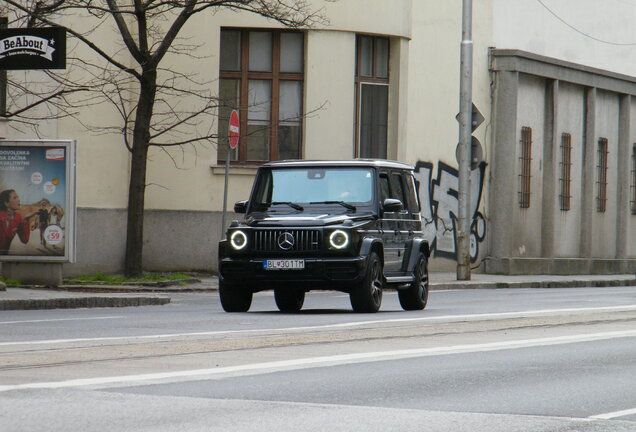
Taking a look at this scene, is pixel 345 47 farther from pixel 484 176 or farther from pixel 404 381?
pixel 404 381

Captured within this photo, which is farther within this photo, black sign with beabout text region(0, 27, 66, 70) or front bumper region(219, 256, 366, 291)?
black sign with beabout text region(0, 27, 66, 70)

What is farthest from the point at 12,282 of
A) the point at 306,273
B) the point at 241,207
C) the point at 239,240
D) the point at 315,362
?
the point at 315,362

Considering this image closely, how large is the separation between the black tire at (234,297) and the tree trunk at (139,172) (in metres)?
8.71

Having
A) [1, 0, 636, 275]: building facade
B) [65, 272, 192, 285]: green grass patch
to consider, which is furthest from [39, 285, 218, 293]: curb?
[1, 0, 636, 275]: building facade

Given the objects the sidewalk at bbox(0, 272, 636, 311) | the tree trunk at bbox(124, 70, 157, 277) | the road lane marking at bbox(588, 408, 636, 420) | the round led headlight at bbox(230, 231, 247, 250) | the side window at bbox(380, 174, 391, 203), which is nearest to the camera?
the road lane marking at bbox(588, 408, 636, 420)

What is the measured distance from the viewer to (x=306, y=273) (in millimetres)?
16500

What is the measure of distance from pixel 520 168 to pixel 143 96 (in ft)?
49.5

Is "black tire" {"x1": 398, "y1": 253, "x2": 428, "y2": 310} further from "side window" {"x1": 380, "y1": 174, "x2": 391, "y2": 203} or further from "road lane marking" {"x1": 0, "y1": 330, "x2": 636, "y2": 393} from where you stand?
"road lane marking" {"x1": 0, "y1": 330, "x2": 636, "y2": 393}

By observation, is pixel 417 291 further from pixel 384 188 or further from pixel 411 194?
pixel 384 188

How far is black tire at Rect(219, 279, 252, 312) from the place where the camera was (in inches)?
677

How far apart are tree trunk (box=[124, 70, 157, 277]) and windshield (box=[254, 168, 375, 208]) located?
8.26 m

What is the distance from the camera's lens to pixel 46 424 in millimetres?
7172

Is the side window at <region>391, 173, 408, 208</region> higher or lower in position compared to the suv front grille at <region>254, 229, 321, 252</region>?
higher

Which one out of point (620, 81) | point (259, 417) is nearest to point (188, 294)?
point (259, 417)
